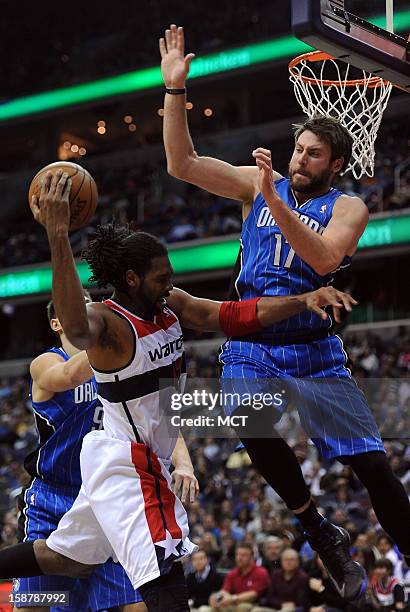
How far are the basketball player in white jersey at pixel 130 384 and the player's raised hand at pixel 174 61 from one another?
760 millimetres

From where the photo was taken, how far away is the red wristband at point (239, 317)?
447 cm

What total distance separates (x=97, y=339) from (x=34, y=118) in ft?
59.0

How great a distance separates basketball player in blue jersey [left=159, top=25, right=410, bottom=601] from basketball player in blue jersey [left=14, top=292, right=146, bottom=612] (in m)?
0.94

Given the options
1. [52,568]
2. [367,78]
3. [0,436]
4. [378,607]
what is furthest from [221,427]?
[0,436]

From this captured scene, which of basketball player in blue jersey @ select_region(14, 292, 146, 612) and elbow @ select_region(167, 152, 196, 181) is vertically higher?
elbow @ select_region(167, 152, 196, 181)

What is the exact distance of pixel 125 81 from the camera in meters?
20.0

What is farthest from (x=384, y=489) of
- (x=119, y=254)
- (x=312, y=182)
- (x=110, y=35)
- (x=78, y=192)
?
(x=110, y=35)

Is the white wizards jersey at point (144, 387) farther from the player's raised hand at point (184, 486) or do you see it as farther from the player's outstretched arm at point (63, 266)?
the player's outstretched arm at point (63, 266)

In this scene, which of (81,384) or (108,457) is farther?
(81,384)

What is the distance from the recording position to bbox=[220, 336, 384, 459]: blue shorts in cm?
447

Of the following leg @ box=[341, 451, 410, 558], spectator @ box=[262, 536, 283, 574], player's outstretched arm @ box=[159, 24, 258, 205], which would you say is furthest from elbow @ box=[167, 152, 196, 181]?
spectator @ box=[262, 536, 283, 574]

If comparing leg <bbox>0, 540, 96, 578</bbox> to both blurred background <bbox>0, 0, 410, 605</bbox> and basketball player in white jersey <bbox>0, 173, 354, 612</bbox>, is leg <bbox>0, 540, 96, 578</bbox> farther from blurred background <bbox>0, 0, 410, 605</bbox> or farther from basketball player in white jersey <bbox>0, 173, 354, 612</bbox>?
blurred background <bbox>0, 0, 410, 605</bbox>

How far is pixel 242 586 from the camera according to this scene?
335 inches

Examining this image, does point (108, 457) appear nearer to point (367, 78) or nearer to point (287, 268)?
point (287, 268)
